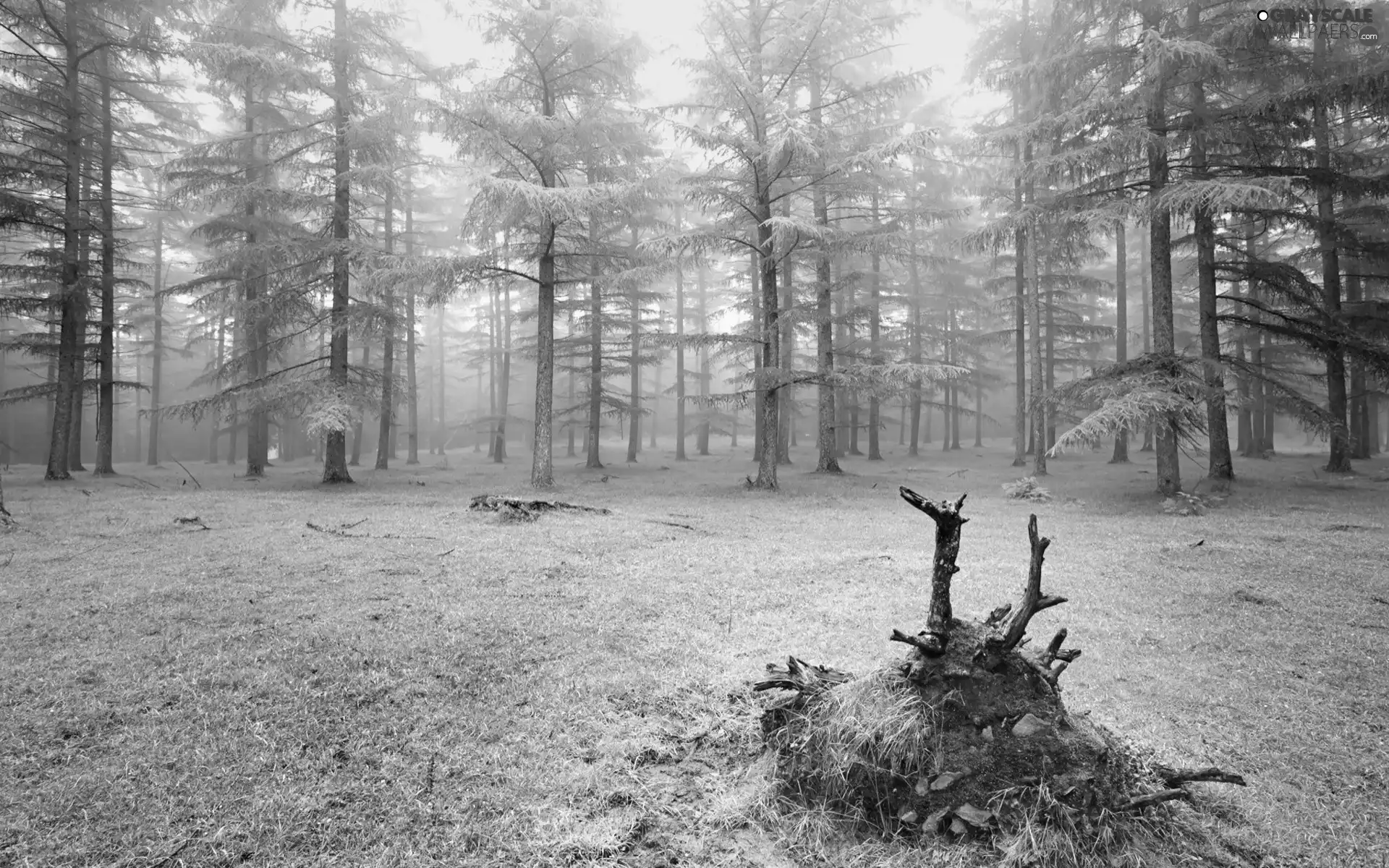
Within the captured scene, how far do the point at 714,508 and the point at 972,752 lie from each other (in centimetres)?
842

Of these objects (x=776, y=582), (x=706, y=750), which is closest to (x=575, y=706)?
(x=706, y=750)

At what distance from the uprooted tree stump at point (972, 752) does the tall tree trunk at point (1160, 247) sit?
1014cm

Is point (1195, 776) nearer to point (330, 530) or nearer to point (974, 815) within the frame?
point (974, 815)

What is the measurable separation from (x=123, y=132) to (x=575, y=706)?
846 inches

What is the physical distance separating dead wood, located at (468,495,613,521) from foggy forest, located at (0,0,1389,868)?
15cm

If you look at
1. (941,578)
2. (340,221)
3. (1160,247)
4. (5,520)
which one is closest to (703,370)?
(340,221)

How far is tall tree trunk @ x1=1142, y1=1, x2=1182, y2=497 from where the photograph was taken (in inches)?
404

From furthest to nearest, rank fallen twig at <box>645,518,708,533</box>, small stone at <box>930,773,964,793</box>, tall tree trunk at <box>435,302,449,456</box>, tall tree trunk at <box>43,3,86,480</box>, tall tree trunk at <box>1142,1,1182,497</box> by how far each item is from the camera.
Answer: tall tree trunk at <box>435,302,449,456</box>, tall tree trunk at <box>43,3,86,480</box>, tall tree trunk at <box>1142,1,1182,497</box>, fallen twig at <box>645,518,708,533</box>, small stone at <box>930,773,964,793</box>

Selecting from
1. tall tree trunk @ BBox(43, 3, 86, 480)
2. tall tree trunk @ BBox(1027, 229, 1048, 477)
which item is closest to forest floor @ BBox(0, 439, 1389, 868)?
tall tree trunk @ BBox(43, 3, 86, 480)

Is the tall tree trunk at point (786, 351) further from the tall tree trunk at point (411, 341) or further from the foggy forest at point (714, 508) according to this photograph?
the tall tree trunk at point (411, 341)

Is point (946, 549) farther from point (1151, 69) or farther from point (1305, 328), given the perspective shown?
point (1305, 328)

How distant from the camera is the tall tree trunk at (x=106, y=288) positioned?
1434 centimetres

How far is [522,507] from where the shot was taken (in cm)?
878

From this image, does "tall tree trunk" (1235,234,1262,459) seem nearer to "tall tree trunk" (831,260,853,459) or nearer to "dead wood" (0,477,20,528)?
"tall tree trunk" (831,260,853,459)
